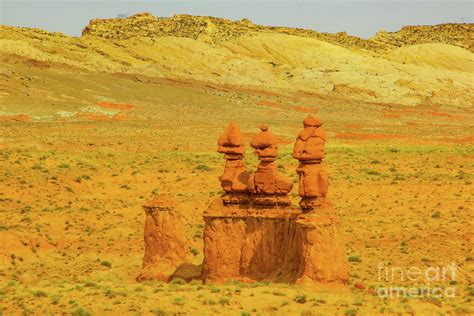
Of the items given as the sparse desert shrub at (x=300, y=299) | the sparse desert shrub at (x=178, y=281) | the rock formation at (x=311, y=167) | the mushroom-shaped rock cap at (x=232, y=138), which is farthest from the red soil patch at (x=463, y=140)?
the sparse desert shrub at (x=300, y=299)

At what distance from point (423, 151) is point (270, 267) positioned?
134ft

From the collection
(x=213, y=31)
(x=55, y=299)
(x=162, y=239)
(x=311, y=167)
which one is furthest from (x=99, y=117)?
(x=213, y=31)

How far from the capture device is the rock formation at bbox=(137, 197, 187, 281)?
3375cm

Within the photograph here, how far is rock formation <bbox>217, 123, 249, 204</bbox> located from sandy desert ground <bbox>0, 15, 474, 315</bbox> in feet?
10.9

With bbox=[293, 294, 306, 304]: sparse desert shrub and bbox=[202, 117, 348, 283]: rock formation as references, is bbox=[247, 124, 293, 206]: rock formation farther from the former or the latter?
bbox=[293, 294, 306, 304]: sparse desert shrub

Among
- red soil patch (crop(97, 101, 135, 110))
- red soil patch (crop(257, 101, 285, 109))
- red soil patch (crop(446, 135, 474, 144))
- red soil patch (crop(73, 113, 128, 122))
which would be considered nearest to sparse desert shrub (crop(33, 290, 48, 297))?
red soil patch (crop(446, 135, 474, 144))

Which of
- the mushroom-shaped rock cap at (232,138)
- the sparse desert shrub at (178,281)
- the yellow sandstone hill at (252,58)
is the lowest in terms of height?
the sparse desert shrub at (178,281)

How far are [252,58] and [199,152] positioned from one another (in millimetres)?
75101

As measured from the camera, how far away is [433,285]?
31.1 meters

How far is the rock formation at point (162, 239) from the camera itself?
111ft

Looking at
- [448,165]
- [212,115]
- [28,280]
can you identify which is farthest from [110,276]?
[212,115]

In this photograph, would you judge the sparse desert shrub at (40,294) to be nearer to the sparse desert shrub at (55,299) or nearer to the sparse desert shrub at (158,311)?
the sparse desert shrub at (55,299)

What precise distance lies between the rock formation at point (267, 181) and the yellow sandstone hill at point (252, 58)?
83.9m

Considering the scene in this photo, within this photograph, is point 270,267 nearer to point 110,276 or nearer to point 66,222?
point 110,276
